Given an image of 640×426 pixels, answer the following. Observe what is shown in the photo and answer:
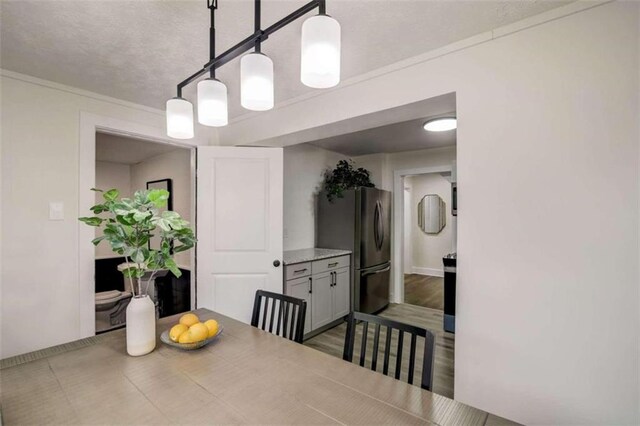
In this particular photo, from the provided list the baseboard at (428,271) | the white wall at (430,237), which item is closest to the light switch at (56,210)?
the white wall at (430,237)

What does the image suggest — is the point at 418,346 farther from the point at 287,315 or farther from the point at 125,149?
the point at 125,149

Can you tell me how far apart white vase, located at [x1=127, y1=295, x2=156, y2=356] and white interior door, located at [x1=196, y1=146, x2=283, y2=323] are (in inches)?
59.9

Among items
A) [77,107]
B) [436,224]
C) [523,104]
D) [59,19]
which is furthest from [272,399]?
[436,224]

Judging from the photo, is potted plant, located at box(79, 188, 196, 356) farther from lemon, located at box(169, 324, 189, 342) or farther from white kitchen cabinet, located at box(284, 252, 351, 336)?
white kitchen cabinet, located at box(284, 252, 351, 336)

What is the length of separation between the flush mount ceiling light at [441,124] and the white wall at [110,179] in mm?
4715

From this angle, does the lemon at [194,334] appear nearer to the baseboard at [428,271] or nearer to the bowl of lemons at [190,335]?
the bowl of lemons at [190,335]

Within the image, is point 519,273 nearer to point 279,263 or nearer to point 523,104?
point 523,104

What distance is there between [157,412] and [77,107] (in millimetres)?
2379

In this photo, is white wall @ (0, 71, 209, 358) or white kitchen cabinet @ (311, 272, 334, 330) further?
white kitchen cabinet @ (311, 272, 334, 330)

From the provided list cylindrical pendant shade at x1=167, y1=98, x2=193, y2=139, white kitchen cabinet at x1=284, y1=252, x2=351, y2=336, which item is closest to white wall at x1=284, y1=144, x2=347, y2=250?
white kitchen cabinet at x1=284, y1=252, x2=351, y2=336

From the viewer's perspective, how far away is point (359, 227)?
12.5ft

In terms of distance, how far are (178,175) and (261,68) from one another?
3331 mm

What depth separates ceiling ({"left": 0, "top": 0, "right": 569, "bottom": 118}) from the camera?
1.41 meters

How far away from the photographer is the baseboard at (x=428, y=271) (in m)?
6.64
